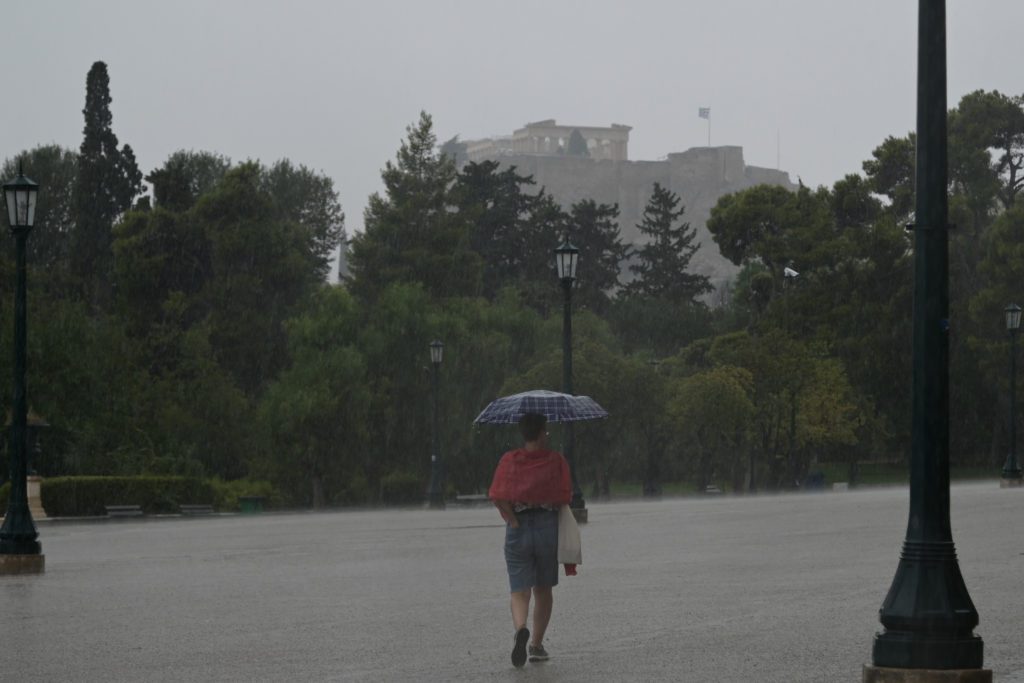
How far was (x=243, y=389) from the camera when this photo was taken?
8656 cm

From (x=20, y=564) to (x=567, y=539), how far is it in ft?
40.2

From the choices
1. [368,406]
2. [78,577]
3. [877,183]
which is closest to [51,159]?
[368,406]

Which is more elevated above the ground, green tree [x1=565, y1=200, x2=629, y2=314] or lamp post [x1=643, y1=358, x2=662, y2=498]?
green tree [x1=565, y1=200, x2=629, y2=314]

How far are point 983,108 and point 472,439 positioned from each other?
110ft

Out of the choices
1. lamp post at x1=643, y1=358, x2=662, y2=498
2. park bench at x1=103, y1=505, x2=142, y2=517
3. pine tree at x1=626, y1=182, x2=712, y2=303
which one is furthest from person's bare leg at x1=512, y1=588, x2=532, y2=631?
pine tree at x1=626, y1=182, x2=712, y2=303

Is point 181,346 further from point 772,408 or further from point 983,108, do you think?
point 983,108

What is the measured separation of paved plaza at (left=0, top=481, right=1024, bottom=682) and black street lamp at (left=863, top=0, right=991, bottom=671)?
148 centimetres

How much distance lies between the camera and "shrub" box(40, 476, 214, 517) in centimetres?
4781

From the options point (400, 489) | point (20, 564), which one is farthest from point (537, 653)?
point (400, 489)

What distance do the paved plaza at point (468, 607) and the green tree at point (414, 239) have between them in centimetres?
6770

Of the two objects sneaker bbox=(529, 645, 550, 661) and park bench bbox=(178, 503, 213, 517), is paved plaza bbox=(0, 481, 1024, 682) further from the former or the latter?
park bench bbox=(178, 503, 213, 517)

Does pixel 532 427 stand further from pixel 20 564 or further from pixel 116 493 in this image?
pixel 116 493

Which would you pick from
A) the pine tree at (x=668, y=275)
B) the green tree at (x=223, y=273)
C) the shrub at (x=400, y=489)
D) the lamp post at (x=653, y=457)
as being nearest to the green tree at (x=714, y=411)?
the lamp post at (x=653, y=457)

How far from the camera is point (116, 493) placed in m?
50.5
